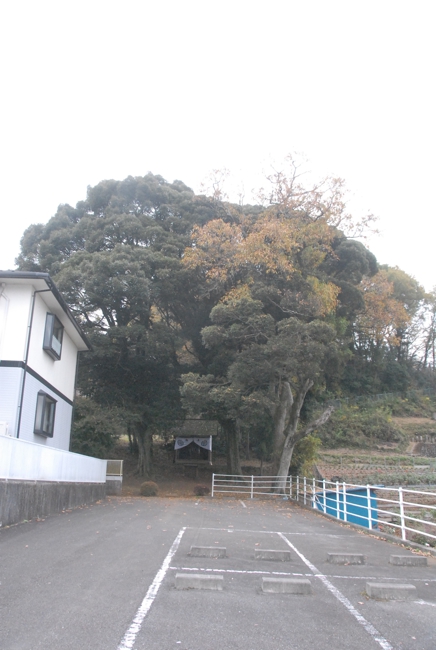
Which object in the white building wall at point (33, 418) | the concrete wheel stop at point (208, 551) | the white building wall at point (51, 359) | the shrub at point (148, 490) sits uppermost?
the white building wall at point (51, 359)

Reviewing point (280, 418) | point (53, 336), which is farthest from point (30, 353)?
point (280, 418)

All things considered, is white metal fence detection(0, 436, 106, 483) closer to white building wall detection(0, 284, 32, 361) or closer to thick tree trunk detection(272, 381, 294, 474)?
white building wall detection(0, 284, 32, 361)

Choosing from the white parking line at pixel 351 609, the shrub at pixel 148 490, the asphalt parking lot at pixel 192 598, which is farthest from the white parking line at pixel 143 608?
the shrub at pixel 148 490

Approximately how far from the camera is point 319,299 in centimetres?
2097

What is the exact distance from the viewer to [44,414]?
1595cm

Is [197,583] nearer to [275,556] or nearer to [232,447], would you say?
[275,556]

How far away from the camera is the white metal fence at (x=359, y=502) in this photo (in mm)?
11233

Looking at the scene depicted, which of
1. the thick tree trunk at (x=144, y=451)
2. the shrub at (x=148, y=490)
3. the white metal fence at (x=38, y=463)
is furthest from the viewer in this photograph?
the thick tree trunk at (x=144, y=451)

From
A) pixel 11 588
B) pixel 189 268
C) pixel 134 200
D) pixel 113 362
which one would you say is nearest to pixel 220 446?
pixel 113 362

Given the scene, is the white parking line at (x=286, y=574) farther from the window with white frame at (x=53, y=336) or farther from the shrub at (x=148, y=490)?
the shrub at (x=148, y=490)

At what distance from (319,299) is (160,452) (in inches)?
817

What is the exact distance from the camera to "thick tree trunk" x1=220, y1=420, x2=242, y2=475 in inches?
1141

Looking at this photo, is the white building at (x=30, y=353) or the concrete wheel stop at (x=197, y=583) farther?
the white building at (x=30, y=353)

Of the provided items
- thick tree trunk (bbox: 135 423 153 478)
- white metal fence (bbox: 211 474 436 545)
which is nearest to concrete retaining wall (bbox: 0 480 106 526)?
white metal fence (bbox: 211 474 436 545)
